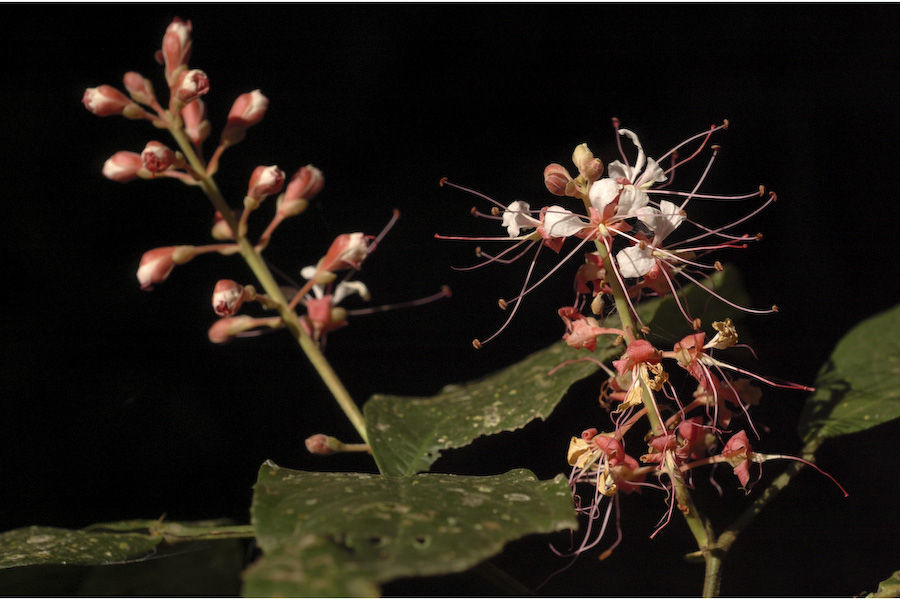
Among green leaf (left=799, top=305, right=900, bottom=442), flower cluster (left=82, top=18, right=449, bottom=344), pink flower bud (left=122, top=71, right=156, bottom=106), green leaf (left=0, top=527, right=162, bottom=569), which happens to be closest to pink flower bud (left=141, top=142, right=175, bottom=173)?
flower cluster (left=82, top=18, right=449, bottom=344)

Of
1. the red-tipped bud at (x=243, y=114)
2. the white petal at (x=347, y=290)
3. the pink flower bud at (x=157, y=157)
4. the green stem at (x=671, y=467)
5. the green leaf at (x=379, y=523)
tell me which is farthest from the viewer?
the white petal at (x=347, y=290)

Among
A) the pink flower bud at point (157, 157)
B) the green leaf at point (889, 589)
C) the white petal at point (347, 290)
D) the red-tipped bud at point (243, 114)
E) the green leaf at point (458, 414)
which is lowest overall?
the green leaf at point (889, 589)

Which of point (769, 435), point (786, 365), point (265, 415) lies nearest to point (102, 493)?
point (265, 415)

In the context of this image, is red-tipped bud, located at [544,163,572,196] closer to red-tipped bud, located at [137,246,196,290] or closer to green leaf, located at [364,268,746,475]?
green leaf, located at [364,268,746,475]

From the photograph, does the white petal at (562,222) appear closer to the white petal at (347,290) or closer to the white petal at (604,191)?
the white petal at (604,191)

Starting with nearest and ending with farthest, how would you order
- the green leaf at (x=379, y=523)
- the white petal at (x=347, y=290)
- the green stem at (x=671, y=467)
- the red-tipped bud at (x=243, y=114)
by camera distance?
the green leaf at (x=379, y=523)
the green stem at (x=671, y=467)
the red-tipped bud at (x=243, y=114)
the white petal at (x=347, y=290)

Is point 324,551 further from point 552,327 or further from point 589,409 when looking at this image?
point 552,327

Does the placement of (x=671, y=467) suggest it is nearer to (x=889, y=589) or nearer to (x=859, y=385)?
(x=889, y=589)

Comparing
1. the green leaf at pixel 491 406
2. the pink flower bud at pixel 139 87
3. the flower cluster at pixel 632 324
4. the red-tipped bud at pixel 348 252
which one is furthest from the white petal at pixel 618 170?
the pink flower bud at pixel 139 87
